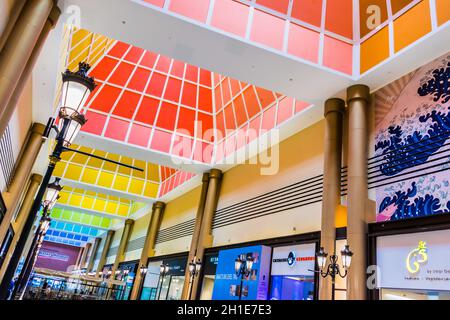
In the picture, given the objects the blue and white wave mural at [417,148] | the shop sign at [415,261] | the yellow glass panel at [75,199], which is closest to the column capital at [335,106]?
the blue and white wave mural at [417,148]

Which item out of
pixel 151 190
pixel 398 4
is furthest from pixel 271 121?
pixel 151 190

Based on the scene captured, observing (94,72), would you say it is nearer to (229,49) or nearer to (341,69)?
(229,49)

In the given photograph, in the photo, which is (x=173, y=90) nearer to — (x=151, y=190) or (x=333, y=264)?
(x=151, y=190)

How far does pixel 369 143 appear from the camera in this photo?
1006cm

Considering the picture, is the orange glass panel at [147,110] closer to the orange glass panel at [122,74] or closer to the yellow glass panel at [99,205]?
the orange glass panel at [122,74]

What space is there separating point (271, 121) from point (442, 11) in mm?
7227

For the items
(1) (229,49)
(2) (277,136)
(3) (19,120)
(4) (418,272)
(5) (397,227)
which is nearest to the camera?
(4) (418,272)

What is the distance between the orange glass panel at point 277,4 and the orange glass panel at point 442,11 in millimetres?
3773

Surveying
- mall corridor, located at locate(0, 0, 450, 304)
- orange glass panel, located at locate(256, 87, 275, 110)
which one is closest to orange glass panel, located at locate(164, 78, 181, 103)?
mall corridor, located at locate(0, 0, 450, 304)

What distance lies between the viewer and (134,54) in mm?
16609

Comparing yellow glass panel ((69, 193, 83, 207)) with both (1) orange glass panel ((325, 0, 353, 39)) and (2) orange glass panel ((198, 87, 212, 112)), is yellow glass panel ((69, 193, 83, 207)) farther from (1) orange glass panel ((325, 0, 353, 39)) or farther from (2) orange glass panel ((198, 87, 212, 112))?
(1) orange glass panel ((325, 0, 353, 39))

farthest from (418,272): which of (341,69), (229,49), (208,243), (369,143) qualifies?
(208,243)

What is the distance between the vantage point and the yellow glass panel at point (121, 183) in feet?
80.0

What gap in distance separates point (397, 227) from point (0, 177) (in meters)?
11.6
